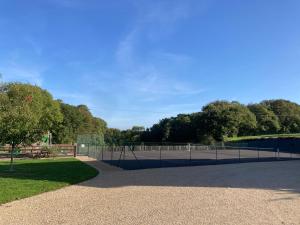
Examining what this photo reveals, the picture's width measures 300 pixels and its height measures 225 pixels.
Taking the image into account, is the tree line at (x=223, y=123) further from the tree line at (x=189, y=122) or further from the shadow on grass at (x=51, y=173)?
the shadow on grass at (x=51, y=173)

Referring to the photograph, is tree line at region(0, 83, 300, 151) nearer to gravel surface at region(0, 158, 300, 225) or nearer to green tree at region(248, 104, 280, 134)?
green tree at region(248, 104, 280, 134)

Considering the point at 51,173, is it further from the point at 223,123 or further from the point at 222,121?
the point at 223,123

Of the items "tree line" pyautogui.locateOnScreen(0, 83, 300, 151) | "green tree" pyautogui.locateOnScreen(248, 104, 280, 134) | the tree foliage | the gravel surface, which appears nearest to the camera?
the gravel surface

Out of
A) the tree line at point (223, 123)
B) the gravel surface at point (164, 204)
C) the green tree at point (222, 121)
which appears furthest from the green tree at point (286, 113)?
the gravel surface at point (164, 204)

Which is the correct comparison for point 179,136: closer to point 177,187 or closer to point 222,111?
point 222,111

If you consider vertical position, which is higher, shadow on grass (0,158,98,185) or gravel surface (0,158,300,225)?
shadow on grass (0,158,98,185)

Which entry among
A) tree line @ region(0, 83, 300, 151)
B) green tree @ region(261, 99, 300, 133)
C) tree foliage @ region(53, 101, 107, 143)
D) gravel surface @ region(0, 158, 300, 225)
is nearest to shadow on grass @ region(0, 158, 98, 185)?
gravel surface @ region(0, 158, 300, 225)

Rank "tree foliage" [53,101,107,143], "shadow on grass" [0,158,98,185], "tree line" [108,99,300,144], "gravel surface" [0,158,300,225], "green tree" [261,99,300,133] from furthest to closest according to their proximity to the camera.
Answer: "green tree" [261,99,300,133]
"tree line" [108,99,300,144]
"tree foliage" [53,101,107,143]
"shadow on grass" [0,158,98,185]
"gravel surface" [0,158,300,225]

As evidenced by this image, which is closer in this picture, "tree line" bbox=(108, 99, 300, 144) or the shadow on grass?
the shadow on grass

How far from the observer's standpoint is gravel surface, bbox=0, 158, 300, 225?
9367mm

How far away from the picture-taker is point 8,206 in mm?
11094

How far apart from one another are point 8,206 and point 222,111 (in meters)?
85.1

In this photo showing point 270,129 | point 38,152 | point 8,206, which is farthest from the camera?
point 270,129

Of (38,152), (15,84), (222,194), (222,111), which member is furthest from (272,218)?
(222,111)
